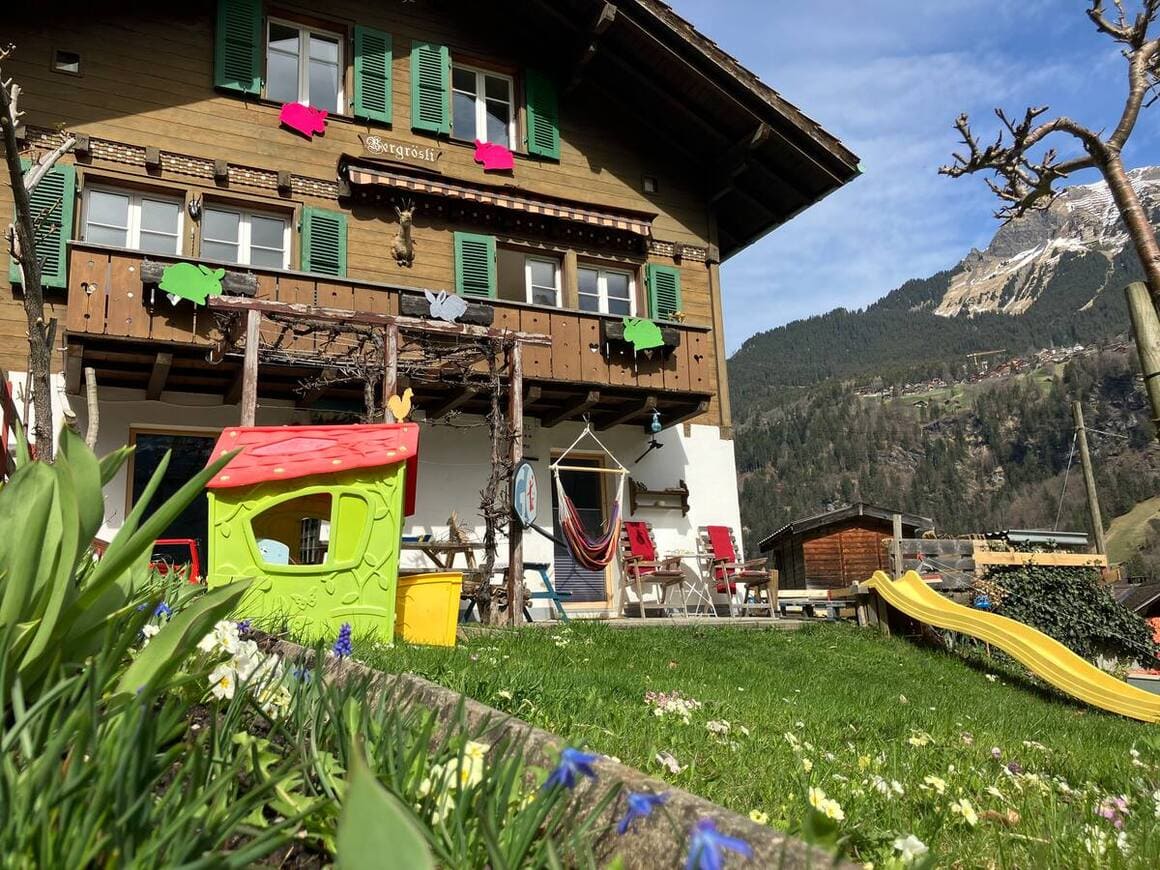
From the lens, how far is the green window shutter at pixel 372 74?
13219mm

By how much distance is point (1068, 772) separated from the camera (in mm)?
3621

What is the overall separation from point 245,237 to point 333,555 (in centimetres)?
827

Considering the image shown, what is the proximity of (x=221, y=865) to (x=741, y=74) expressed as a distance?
1454cm

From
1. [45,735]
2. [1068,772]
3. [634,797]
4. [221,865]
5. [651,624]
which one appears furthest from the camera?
[651,624]

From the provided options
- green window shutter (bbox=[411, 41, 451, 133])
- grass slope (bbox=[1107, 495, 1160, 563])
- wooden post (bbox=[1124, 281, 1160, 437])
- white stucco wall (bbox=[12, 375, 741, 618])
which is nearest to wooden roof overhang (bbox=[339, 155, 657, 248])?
green window shutter (bbox=[411, 41, 451, 133])

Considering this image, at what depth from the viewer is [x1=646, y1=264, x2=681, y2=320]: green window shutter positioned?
14367 millimetres

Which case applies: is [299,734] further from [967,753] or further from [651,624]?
[651,624]

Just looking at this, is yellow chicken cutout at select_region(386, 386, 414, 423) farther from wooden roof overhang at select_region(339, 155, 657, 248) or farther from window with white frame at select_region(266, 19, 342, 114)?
window with white frame at select_region(266, 19, 342, 114)

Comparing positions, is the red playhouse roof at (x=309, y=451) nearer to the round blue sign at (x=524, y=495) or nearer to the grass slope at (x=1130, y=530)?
the round blue sign at (x=524, y=495)

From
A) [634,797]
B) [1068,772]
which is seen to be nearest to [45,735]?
[634,797]

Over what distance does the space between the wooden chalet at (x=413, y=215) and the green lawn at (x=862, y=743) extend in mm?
5266

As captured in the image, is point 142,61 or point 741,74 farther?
point 741,74

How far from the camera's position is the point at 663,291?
14.5 metres

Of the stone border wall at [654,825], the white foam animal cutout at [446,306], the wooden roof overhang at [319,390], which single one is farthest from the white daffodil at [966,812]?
the white foam animal cutout at [446,306]
